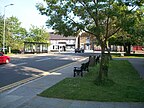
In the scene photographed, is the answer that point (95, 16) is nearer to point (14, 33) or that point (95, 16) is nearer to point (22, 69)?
point (22, 69)

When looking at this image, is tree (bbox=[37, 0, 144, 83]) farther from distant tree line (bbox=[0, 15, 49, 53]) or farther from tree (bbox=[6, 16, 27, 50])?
tree (bbox=[6, 16, 27, 50])

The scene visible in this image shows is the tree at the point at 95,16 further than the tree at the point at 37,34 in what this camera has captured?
No

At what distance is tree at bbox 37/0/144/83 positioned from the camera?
43.7ft

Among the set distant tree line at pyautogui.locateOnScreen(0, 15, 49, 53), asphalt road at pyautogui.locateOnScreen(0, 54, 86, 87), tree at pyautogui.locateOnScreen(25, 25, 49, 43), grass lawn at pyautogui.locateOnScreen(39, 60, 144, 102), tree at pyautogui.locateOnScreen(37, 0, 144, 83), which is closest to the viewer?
grass lawn at pyautogui.locateOnScreen(39, 60, 144, 102)

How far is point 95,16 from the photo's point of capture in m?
14.1

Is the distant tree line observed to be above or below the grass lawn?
above

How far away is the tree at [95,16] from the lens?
1330cm

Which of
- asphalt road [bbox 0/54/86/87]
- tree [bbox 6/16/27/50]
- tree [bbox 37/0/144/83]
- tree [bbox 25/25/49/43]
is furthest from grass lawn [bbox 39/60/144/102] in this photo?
tree [bbox 25/25/49/43]

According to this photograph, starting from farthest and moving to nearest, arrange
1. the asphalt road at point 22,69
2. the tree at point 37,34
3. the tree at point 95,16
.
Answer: the tree at point 37,34 < the asphalt road at point 22,69 < the tree at point 95,16

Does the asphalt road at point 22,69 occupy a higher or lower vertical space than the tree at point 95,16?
lower

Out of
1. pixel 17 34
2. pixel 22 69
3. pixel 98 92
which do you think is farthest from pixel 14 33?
pixel 98 92

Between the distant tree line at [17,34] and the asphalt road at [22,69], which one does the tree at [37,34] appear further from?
the asphalt road at [22,69]

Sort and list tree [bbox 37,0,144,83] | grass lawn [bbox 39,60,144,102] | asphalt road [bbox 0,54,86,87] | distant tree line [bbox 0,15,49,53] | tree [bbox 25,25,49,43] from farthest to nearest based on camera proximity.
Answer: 1. tree [bbox 25,25,49,43]
2. distant tree line [bbox 0,15,49,53]
3. asphalt road [bbox 0,54,86,87]
4. tree [bbox 37,0,144,83]
5. grass lawn [bbox 39,60,144,102]

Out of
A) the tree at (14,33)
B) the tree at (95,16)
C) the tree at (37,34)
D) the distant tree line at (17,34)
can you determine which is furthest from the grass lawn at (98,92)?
the tree at (37,34)
